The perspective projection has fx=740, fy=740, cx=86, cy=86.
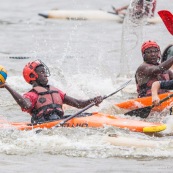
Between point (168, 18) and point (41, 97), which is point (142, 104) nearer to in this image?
point (168, 18)

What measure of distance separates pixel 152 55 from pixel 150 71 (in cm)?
28

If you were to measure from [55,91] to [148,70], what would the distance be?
2221mm

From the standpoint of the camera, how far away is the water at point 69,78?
30.2 feet

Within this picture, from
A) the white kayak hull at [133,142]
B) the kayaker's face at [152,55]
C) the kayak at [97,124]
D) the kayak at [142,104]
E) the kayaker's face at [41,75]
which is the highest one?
the kayaker's face at [152,55]

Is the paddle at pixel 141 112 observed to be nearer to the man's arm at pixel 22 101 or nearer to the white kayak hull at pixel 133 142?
the white kayak hull at pixel 133 142

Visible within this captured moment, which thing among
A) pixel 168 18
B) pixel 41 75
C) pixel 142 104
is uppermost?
pixel 168 18

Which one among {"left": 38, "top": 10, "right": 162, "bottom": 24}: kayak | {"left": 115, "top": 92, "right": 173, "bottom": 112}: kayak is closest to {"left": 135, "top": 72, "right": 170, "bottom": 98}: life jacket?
{"left": 115, "top": 92, "right": 173, "bottom": 112}: kayak

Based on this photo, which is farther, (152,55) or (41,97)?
(152,55)

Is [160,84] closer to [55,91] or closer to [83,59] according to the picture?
[55,91]

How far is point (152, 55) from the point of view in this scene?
12.4 meters

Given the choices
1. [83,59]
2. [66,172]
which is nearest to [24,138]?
[66,172]

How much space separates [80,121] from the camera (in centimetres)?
1049

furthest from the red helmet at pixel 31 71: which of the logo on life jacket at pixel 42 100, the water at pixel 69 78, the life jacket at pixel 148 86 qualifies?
the life jacket at pixel 148 86

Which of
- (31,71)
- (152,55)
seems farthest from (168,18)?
(31,71)
